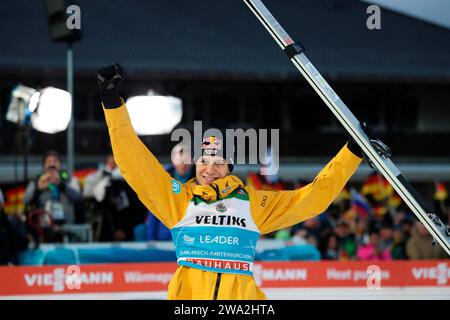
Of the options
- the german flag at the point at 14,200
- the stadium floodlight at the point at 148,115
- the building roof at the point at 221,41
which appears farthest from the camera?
the building roof at the point at 221,41

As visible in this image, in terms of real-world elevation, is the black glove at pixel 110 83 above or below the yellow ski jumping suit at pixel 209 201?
above

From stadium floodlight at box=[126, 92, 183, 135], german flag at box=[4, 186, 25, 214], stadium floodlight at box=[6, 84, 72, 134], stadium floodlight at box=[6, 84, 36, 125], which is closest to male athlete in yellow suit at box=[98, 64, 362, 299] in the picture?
stadium floodlight at box=[6, 84, 72, 134]

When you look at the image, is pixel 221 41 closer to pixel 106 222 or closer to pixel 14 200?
pixel 14 200

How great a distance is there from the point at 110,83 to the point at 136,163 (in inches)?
15.0

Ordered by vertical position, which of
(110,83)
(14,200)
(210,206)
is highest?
(110,83)

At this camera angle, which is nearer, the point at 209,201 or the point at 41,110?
the point at 209,201

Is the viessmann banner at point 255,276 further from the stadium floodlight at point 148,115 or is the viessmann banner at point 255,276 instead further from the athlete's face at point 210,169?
the athlete's face at point 210,169

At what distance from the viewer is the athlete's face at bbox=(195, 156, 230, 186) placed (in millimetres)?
4305

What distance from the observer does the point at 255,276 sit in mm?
8508

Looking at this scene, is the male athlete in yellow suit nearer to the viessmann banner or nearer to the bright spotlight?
the viessmann banner

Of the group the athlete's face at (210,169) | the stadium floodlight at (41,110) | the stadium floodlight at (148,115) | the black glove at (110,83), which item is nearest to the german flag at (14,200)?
the stadium floodlight at (41,110)

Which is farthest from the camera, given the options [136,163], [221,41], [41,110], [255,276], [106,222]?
[221,41]

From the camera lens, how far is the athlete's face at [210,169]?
4305 millimetres

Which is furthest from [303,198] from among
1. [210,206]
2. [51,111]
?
[51,111]
